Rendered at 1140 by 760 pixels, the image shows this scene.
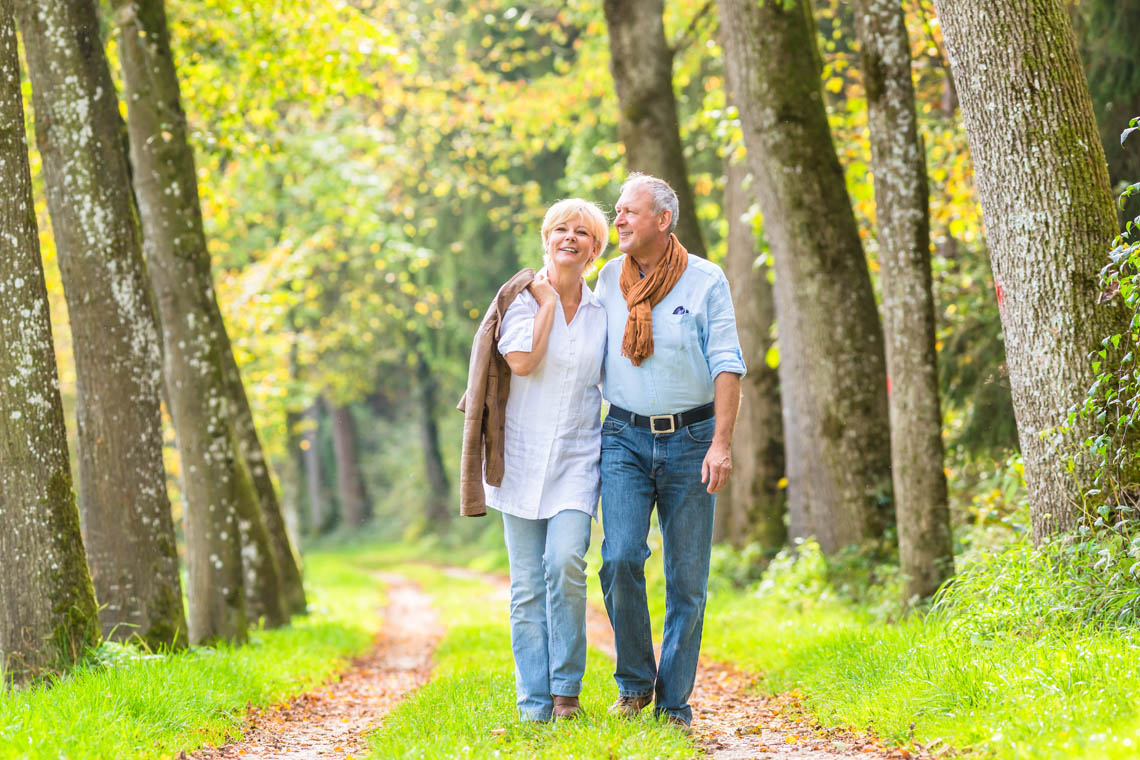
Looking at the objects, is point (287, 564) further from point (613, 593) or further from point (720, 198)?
point (720, 198)

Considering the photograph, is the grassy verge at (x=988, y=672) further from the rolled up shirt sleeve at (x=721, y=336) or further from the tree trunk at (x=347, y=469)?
the tree trunk at (x=347, y=469)

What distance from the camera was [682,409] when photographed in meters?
5.31

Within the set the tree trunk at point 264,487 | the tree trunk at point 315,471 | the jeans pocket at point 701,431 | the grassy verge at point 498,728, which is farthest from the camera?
the tree trunk at point 315,471

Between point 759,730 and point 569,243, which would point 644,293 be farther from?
point 759,730

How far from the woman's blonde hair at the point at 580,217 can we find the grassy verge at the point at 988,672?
2.46 meters

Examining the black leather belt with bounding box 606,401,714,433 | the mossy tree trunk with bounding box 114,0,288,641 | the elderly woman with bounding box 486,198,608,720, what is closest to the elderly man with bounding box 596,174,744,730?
the black leather belt with bounding box 606,401,714,433

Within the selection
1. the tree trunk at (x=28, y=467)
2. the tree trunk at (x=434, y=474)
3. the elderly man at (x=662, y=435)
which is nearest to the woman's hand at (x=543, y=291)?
the elderly man at (x=662, y=435)

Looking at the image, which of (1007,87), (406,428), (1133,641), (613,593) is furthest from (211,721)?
(406,428)

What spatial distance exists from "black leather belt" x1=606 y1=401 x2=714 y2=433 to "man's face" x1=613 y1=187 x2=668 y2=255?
80 centimetres

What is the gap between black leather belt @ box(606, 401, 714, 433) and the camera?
17.4ft

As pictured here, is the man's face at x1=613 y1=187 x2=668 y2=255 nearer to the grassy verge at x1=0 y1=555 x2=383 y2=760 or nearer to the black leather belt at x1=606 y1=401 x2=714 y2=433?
the black leather belt at x1=606 y1=401 x2=714 y2=433

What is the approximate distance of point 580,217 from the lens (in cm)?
538

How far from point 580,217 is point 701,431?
116 cm

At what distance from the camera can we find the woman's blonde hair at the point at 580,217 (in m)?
5.36
